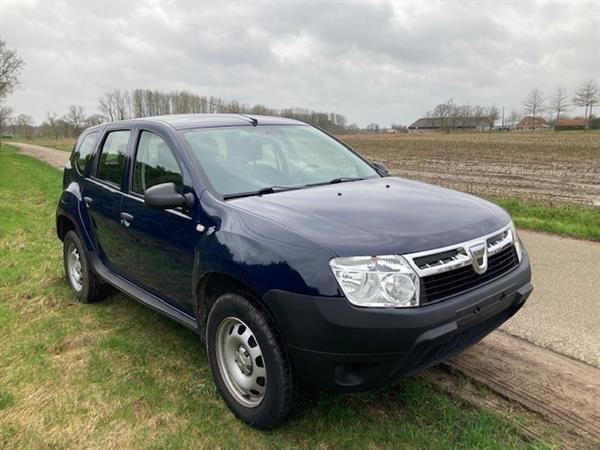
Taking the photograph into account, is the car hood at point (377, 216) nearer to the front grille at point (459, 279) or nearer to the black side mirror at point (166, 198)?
the front grille at point (459, 279)

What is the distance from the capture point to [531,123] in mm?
111625

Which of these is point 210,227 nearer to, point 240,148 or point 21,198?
point 240,148

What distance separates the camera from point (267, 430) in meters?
2.88

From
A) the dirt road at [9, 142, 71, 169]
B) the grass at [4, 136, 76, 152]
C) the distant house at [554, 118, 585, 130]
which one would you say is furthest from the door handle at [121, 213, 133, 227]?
the distant house at [554, 118, 585, 130]

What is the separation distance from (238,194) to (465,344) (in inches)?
64.8

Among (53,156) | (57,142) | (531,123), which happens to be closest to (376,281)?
(53,156)

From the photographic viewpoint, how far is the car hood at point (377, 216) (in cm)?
253

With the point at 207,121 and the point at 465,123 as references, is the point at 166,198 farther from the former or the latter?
the point at 465,123

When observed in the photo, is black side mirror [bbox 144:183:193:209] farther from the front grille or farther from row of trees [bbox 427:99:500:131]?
row of trees [bbox 427:99:500:131]

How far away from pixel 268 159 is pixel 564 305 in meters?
2.96

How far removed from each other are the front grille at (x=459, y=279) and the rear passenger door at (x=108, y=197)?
8.54ft

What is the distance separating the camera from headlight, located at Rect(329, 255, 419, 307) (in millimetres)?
2424

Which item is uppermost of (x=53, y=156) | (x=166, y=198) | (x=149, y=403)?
(x=166, y=198)

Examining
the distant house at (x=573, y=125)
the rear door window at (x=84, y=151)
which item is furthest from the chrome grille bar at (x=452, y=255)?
the distant house at (x=573, y=125)
